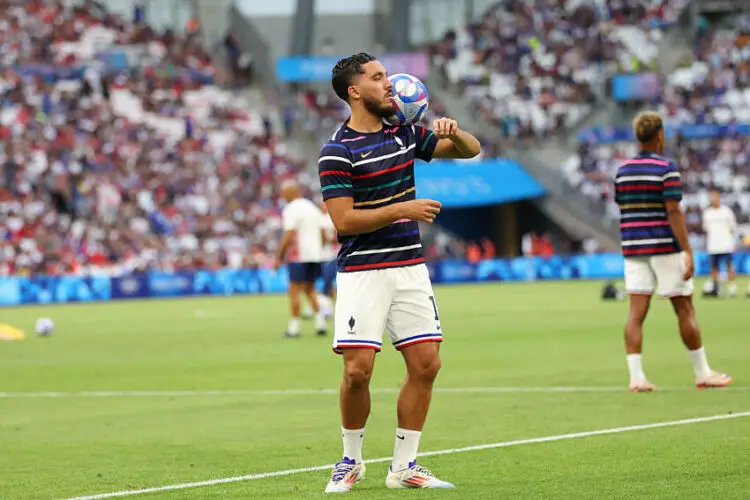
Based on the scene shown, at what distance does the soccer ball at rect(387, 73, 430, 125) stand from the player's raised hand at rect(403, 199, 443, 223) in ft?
Answer: 1.78

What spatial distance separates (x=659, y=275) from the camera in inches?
521

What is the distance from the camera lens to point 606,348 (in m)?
18.7

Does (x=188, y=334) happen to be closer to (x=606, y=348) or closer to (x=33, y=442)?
(x=606, y=348)

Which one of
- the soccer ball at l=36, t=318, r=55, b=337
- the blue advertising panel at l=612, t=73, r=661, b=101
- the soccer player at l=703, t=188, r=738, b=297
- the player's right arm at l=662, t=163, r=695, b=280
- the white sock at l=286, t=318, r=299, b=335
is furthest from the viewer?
the blue advertising panel at l=612, t=73, r=661, b=101

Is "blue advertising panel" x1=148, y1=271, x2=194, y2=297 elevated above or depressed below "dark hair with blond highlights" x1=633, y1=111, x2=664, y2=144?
below

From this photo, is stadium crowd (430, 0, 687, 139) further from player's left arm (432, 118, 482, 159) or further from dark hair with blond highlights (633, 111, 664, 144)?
player's left arm (432, 118, 482, 159)

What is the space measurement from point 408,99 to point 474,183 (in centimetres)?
4244

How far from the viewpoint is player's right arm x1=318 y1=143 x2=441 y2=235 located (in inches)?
323

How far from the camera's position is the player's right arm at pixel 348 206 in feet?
26.9

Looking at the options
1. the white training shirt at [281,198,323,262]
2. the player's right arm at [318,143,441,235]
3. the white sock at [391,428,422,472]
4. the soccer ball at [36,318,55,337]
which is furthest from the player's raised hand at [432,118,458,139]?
the soccer ball at [36,318,55,337]

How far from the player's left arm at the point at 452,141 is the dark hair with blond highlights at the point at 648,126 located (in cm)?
484

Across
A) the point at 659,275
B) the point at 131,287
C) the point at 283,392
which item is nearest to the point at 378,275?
the point at 659,275

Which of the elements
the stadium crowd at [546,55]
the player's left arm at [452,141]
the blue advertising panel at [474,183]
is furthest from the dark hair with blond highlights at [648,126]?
the stadium crowd at [546,55]

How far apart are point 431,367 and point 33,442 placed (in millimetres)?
4046
